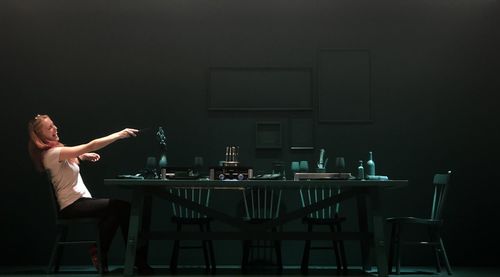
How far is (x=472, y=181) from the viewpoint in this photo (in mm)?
6129

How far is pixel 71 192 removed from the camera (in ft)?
16.6

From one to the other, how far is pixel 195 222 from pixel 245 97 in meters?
1.42

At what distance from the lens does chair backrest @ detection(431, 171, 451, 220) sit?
5312 mm

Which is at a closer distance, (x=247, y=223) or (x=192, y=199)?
(x=247, y=223)

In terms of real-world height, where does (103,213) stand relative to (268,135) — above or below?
below

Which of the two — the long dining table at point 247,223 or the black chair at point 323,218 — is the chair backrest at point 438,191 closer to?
the long dining table at point 247,223

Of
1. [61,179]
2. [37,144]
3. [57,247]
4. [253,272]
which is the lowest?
[253,272]

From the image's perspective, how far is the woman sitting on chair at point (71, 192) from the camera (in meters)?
4.99

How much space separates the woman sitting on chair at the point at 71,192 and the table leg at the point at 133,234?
1.03ft

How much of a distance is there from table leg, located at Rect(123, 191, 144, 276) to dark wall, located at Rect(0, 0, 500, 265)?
55.4 inches

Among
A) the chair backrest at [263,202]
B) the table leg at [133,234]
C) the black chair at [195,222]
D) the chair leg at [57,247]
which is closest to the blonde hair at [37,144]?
the chair leg at [57,247]

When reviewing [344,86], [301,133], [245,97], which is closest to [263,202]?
[301,133]

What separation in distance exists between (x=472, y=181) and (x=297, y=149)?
1.74 meters

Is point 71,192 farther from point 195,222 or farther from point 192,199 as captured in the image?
point 192,199
